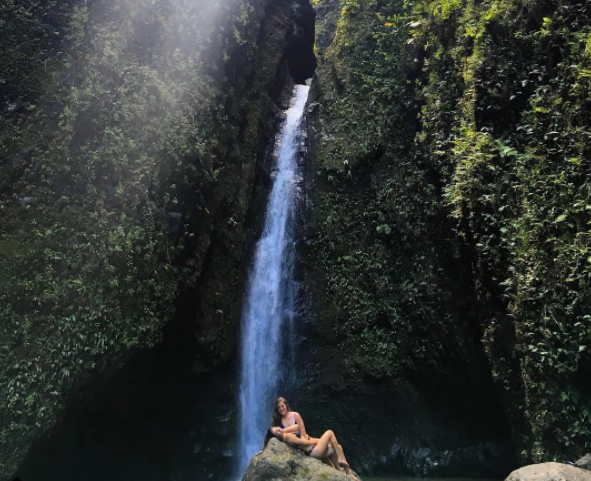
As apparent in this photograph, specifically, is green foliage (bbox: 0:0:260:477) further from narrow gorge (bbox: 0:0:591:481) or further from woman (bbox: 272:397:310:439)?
woman (bbox: 272:397:310:439)

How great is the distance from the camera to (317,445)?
5.35 meters

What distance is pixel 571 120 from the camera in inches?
302

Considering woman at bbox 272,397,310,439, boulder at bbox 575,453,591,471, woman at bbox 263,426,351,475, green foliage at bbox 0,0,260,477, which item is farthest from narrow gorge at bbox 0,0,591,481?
woman at bbox 263,426,351,475

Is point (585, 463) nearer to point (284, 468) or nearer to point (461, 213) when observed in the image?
point (284, 468)

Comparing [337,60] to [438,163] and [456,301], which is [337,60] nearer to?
[438,163]

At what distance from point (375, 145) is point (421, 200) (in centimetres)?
270

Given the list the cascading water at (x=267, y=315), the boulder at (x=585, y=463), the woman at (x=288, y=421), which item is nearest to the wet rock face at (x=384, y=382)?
the cascading water at (x=267, y=315)

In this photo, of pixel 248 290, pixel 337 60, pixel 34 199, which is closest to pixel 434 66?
pixel 337 60

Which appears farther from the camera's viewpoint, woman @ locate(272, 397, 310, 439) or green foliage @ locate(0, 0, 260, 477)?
green foliage @ locate(0, 0, 260, 477)

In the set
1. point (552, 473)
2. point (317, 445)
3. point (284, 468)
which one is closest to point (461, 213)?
point (552, 473)

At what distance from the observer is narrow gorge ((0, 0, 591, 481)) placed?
23.6ft

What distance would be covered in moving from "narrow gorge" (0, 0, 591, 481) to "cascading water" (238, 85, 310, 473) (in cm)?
6

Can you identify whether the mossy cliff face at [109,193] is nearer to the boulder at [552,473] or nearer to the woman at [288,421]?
the woman at [288,421]

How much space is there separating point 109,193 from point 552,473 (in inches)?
325
